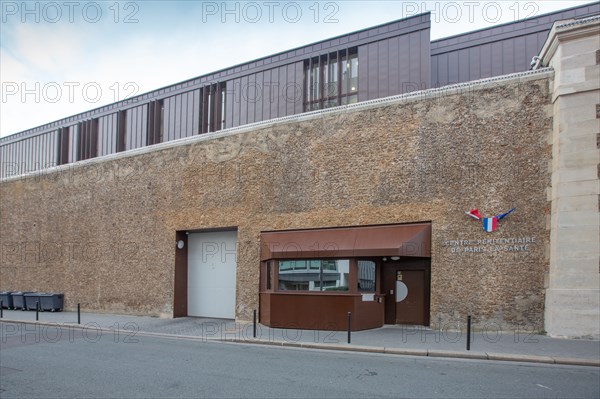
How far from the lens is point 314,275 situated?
51.7 ft

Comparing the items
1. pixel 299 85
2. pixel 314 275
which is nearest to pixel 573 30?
pixel 314 275

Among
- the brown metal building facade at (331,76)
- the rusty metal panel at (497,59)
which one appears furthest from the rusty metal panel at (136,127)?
the rusty metal panel at (497,59)

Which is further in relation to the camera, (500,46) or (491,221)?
(500,46)

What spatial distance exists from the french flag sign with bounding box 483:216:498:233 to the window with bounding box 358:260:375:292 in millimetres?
3568

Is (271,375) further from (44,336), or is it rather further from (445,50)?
(445,50)

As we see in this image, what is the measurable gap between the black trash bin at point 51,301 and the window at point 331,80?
46.5 ft

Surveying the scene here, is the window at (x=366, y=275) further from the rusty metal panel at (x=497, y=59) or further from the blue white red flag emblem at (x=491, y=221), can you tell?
the rusty metal panel at (x=497, y=59)

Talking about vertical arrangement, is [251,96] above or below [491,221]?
above

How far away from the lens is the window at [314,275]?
1531cm

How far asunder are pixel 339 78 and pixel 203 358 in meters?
13.6

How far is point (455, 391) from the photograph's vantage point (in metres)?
7.72

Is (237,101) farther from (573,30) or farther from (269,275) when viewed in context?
(573,30)

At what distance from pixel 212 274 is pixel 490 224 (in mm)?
10742

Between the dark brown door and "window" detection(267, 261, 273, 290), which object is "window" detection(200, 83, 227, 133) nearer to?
"window" detection(267, 261, 273, 290)
